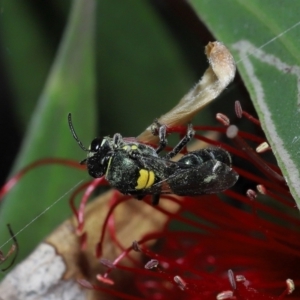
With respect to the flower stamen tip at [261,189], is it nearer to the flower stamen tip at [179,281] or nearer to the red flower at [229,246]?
the red flower at [229,246]

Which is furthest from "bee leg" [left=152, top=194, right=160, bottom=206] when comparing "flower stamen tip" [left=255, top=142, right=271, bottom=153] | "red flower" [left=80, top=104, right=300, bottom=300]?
"flower stamen tip" [left=255, top=142, right=271, bottom=153]

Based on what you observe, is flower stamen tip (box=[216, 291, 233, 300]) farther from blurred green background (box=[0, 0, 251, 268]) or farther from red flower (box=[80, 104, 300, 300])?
blurred green background (box=[0, 0, 251, 268])

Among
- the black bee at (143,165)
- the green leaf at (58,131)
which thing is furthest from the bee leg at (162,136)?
the green leaf at (58,131)

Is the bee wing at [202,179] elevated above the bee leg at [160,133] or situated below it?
below

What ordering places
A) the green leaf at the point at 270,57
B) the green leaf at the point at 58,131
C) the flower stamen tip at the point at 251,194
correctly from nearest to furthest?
the green leaf at the point at 270,57 < the flower stamen tip at the point at 251,194 < the green leaf at the point at 58,131

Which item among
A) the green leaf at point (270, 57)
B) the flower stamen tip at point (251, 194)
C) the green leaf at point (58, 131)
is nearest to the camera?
the green leaf at point (270, 57)

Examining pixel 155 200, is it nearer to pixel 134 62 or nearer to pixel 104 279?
pixel 104 279

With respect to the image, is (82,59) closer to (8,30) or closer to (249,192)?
(8,30)
